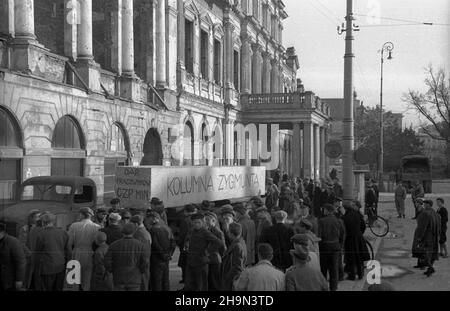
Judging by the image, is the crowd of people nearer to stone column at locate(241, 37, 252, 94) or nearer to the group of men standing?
the group of men standing

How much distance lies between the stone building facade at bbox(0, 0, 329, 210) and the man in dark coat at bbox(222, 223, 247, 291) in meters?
7.89

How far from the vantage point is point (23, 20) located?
16359 mm

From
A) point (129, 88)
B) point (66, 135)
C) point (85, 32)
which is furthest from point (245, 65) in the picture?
point (66, 135)

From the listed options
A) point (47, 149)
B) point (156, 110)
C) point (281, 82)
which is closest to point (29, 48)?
point (47, 149)

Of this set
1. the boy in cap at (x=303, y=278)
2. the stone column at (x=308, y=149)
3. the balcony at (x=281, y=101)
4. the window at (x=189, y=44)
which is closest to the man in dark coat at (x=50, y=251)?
the boy in cap at (x=303, y=278)

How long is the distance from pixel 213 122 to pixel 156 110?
8940 millimetres

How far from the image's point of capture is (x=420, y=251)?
477 inches

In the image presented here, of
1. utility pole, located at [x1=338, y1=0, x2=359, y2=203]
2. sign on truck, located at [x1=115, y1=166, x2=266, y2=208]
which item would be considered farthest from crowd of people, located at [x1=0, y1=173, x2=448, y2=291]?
sign on truck, located at [x1=115, y1=166, x2=266, y2=208]

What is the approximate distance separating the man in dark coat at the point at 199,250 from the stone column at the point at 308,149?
27.9 metres

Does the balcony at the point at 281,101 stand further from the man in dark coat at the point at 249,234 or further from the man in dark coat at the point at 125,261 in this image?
the man in dark coat at the point at 125,261

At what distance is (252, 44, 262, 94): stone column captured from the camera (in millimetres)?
41625

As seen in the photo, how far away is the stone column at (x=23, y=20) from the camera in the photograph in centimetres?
1630

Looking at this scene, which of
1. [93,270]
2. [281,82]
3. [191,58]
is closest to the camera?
[93,270]

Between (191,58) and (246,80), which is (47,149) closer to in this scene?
(191,58)
